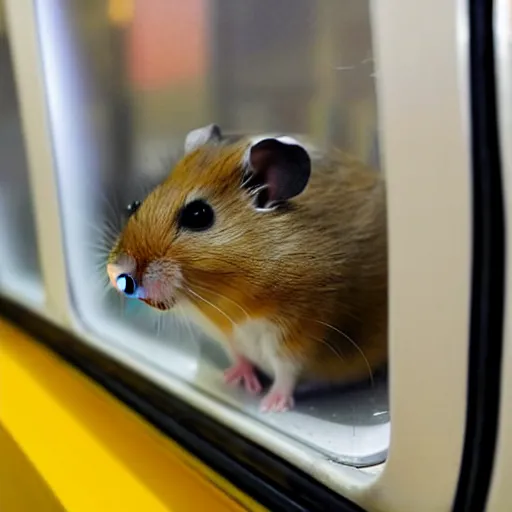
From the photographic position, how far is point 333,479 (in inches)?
19.6

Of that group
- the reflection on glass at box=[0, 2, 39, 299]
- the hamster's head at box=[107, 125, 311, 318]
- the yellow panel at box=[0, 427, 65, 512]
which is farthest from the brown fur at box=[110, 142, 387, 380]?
the reflection on glass at box=[0, 2, 39, 299]

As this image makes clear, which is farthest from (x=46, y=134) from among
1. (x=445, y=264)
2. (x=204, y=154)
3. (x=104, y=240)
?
(x=445, y=264)

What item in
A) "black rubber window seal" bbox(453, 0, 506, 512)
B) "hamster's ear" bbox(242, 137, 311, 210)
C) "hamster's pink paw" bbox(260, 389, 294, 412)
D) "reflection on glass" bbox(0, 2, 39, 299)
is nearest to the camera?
"black rubber window seal" bbox(453, 0, 506, 512)

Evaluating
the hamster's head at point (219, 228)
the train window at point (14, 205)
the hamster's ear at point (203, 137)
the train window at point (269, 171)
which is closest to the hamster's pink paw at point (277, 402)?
the train window at point (269, 171)

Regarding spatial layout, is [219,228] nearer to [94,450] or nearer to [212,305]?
[212,305]

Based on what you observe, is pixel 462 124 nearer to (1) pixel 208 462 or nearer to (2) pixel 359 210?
(2) pixel 359 210

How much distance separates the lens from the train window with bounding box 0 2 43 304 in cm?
97

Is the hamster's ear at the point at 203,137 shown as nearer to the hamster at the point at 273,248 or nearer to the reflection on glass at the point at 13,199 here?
the hamster at the point at 273,248

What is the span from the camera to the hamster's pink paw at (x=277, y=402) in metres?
0.60

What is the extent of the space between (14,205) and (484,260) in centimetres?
92

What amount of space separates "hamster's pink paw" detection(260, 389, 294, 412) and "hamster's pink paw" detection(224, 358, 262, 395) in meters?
0.02

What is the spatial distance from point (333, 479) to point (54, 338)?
0.57 m

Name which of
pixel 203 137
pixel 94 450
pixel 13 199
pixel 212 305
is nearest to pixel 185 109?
pixel 203 137

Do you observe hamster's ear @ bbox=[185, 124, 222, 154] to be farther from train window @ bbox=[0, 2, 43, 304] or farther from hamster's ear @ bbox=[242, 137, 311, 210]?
train window @ bbox=[0, 2, 43, 304]
